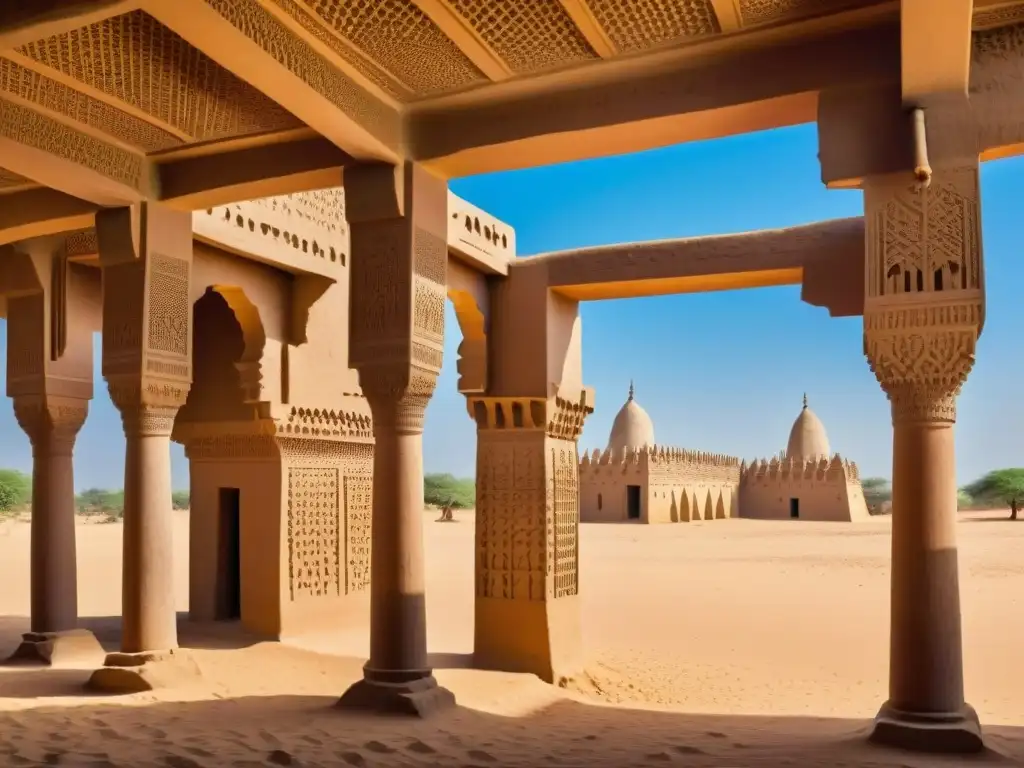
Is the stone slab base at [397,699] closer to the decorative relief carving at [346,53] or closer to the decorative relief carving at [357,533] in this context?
the decorative relief carving at [346,53]

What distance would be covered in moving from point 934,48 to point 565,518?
720 cm

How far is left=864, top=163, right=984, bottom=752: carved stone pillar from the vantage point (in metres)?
5.17

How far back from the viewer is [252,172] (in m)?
6.99

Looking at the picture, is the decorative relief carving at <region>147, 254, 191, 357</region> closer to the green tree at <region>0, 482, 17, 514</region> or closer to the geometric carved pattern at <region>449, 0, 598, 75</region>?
the geometric carved pattern at <region>449, 0, 598, 75</region>

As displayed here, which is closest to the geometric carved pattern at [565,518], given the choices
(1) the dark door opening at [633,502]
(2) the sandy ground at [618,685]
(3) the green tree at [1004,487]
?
(2) the sandy ground at [618,685]

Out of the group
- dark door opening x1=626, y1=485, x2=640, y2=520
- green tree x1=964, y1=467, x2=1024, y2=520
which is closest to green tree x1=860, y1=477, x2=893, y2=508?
green tree x1=964, y1=467, x2=1024, y2=520

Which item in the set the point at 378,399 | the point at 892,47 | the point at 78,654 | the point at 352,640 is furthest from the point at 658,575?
the point at 892,47

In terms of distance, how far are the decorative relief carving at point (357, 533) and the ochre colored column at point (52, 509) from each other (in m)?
3.23

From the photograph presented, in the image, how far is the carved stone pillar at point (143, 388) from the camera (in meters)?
7.36

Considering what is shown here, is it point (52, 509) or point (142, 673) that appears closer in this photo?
point (142, 673)

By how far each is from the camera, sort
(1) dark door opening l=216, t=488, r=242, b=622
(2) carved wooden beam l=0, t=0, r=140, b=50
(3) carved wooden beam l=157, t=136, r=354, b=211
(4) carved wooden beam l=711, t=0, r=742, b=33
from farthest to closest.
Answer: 1. (1) dark door opening l=216, t=488, r=242, b=622
2. (3) carved wooden beam l=157, t=136, r=354, b=211
3. (4) carved wooden beam l=711, t=0, r=742, b=33
4. (2) carved wooden beam l=0, t=0, r=140, b=50

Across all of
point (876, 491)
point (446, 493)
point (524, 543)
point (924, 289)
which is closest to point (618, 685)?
point (524, 543)

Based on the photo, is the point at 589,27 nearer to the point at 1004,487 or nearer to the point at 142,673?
the point at 142,673

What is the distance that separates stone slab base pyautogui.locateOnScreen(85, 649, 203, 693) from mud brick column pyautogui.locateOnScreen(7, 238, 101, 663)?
2558mm
